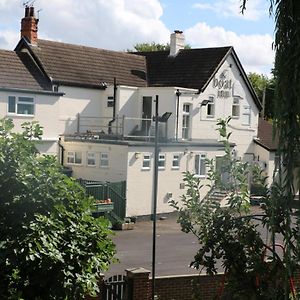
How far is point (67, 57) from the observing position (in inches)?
1373

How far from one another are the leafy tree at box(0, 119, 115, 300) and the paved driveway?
9444 mm

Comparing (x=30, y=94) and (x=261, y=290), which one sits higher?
(x=30, y=94)

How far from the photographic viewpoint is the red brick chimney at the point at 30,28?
33.2 m

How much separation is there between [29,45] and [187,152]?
31.8 ft

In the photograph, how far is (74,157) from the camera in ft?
102

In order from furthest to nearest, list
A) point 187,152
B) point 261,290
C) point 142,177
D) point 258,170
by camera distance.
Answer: point 187,152 < point 142,177 < point 258,170 < point 261,290

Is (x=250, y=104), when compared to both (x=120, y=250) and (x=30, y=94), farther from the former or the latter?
(x=120, y=250)

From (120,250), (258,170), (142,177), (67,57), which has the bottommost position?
(120,250)

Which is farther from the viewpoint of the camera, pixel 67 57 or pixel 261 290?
pixel 67 57

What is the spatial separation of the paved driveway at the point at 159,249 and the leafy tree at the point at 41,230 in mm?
9444

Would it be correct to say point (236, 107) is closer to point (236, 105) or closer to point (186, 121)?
point (236, 105)

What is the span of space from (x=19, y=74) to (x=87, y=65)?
17.5 ft

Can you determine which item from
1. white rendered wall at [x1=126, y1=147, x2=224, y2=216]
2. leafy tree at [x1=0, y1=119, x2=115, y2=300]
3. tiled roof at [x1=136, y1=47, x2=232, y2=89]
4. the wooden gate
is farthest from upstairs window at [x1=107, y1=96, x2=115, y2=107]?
leafy tree at [x1=0, y1=119, x2=115, y2=300]

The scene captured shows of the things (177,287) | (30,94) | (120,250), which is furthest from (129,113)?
(177,287)
